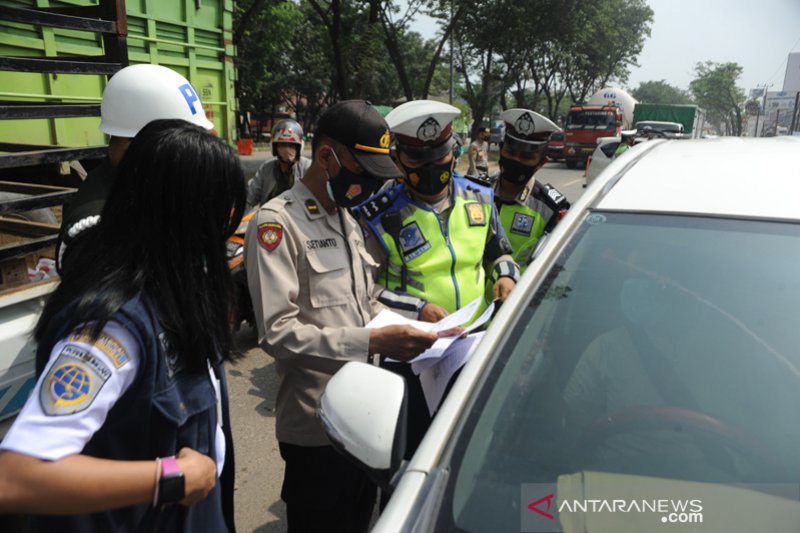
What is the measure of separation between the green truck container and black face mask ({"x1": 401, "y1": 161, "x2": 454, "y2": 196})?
6.79ft

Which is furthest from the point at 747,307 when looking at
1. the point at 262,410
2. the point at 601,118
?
the point at 601,118

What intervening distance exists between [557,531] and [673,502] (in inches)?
8.8

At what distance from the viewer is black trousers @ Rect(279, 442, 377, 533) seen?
1.87 m

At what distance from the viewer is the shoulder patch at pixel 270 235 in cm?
176

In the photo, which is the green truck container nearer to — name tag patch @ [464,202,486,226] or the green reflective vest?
the green reflective vest

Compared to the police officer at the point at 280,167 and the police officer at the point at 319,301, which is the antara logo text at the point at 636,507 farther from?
the police officer at the point at 280,167

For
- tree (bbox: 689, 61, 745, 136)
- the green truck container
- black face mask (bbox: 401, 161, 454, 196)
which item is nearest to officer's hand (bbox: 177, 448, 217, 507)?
black face mask (bbox: 401, 161, 454, 196)

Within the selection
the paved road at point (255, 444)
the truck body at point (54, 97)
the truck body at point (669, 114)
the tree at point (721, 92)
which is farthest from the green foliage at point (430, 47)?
the tree at point (721, 92)

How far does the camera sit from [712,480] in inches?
43.7

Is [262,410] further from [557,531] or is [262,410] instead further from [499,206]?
[557,531]

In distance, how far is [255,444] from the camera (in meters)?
3.27

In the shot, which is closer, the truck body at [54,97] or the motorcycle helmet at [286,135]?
the truck body at [54,97]

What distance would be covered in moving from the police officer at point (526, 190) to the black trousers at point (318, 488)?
1437 mm

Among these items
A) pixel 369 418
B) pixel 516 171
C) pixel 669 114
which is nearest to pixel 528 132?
pixel 516 171
